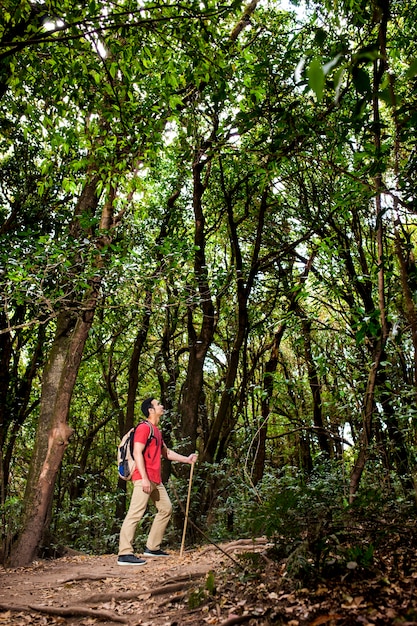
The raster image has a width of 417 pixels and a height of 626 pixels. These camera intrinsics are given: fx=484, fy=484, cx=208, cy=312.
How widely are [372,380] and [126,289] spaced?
4561mm

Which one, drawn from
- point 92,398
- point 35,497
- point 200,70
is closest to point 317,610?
point 200,70

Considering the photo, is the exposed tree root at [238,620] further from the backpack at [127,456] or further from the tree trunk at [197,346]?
the tree trunk at [197,346]

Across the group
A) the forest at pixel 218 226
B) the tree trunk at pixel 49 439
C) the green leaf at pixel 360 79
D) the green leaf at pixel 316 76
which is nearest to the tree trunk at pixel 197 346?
the forest at pixel 218 226

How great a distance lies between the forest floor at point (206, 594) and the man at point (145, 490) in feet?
0.94

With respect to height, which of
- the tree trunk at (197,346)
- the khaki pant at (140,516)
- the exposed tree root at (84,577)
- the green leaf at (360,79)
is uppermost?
the tree trunk at (197,346)

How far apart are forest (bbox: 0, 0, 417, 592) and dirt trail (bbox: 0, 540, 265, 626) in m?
0.62

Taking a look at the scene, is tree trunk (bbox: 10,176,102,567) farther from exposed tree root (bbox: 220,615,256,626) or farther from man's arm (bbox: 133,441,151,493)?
exposed tree root (bbox: 220,615,256,626)

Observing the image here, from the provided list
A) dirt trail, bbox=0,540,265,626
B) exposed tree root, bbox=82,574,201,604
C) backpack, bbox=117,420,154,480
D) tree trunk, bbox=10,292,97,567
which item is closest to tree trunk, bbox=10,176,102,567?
tree trunk, bbox=10,292,97,567

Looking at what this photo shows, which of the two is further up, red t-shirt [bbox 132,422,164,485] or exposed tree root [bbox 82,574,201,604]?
red t-shirt [bbox 132,422,164,485]

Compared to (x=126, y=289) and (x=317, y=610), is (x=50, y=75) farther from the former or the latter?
(x=317, y=610)

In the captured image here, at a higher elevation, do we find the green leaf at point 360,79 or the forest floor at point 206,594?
the green leaf at point 360,79

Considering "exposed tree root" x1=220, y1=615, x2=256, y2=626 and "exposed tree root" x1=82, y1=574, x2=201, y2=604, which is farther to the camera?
"exposed tree root" x1=82, y1=574, x2=201, y2=604

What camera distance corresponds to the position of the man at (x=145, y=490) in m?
6.72

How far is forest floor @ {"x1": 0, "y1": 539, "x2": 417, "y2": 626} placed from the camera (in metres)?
3.02
